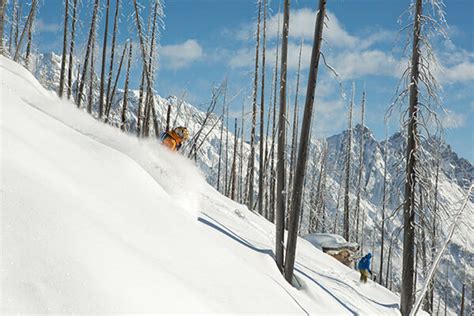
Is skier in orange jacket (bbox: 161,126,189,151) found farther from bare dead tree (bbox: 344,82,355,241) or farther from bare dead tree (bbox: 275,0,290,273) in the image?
bare dead tree (bbox: 344,82,355,241)

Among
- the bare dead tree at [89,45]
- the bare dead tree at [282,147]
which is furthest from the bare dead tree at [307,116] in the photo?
the bare dead tree at [89,45]

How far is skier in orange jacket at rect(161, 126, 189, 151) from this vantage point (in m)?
10.4

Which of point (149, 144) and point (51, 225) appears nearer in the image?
point (51, 225)

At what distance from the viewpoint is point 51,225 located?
3328 mm

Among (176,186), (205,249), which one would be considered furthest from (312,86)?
(205,249)

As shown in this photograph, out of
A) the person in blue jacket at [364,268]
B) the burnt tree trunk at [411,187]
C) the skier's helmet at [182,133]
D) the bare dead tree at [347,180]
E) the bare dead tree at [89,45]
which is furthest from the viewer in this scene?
the bare dead tree at [347,180]

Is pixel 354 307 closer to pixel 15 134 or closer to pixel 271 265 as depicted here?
pixel 271 265

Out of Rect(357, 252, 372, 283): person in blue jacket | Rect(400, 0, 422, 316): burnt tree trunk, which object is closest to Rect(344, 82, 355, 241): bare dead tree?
Rect(357, 252, 372, 283): person in blue jacket

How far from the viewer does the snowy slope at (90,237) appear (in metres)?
2.97

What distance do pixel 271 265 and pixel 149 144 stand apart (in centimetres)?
376

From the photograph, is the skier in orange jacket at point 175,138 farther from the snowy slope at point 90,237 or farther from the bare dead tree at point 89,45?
the bare dead tree at point 89,45

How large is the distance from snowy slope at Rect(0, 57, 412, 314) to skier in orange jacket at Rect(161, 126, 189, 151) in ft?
10.3

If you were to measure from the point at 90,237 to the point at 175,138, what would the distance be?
706 cm

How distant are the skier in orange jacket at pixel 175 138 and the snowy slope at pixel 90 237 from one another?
3148mm
